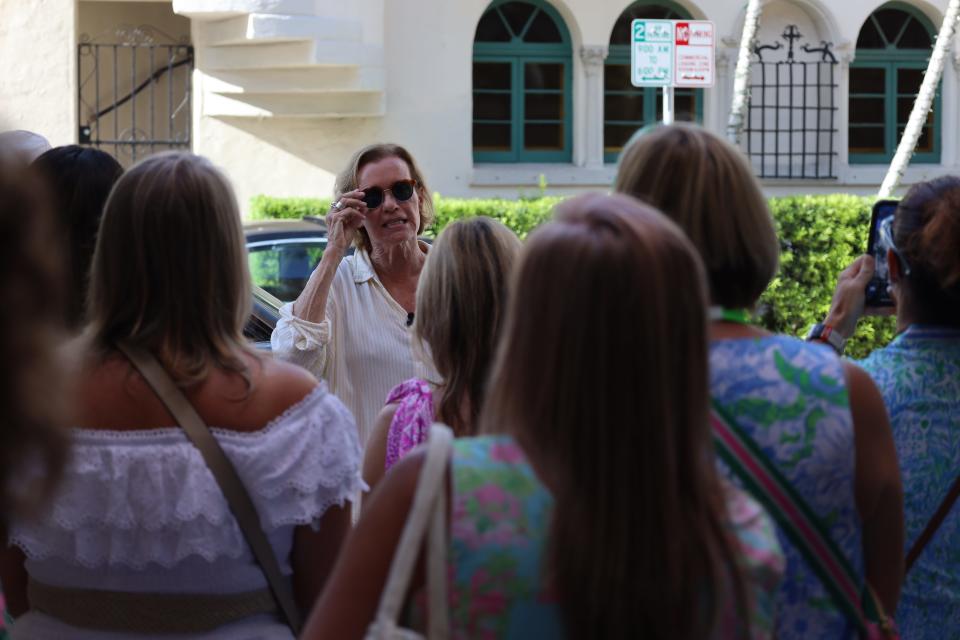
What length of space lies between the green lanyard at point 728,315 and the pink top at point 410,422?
1.13 meters

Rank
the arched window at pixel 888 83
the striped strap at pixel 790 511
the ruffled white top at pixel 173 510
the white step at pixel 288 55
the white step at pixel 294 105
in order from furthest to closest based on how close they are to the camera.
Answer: the arched window at pixel 888 83 → the white step at pixel 294 105 → the white step at pixel 288 55 → the ruffled white top at pixel 173 510 → the striped strap at pixel 790 511

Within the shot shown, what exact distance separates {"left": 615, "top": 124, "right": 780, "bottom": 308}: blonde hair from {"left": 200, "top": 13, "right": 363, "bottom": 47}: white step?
483 inches

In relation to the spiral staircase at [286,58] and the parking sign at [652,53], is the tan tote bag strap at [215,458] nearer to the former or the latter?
the parking sign at [652,53]

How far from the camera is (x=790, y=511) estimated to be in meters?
2.54

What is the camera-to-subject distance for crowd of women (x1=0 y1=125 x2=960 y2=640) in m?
1.93

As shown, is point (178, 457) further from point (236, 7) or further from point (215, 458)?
point (236, 7)

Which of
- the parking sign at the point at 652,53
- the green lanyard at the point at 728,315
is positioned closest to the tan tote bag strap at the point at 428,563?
the green lanyard at the point at 728,315

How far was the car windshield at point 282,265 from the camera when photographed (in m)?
9.85

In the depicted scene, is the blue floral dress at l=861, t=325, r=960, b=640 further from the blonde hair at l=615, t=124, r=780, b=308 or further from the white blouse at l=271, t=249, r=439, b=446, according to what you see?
the white blouse at l=271, t=249, r=439, b=446

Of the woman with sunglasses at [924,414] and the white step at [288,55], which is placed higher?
the white step at [288,55]

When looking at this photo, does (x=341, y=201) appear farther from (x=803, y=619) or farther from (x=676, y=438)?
(x=676, y=438)

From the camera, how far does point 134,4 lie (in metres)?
16.5

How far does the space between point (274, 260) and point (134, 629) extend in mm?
7164

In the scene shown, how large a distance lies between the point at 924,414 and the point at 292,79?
1221 cm
